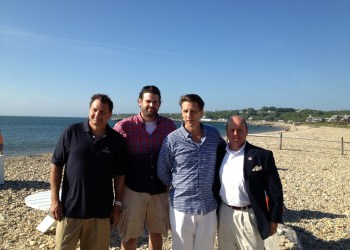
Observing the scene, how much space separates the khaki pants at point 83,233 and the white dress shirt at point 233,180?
4.37 feet

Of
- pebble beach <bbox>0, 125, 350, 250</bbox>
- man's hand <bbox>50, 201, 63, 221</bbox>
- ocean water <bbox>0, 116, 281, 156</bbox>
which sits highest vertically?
man's hand <bbox>50, 201, 63, 221</bbox>

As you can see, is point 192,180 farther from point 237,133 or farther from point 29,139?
point 29,139

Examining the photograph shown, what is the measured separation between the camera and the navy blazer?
284 centimetres

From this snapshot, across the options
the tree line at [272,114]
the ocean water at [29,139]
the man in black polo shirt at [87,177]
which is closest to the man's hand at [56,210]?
the man in black polo shirt at [87,177]

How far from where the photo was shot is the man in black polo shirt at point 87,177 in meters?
2.96

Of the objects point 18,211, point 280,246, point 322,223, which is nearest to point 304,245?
point 280,246

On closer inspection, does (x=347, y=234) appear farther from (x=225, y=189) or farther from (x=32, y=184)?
(x=32, y=184)

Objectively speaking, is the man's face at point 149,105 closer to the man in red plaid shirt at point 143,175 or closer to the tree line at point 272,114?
the man in red plaid shirt at point 143,175

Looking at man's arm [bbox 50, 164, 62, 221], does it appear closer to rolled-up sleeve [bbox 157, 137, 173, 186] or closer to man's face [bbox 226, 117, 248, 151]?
rolled-up sleeve [bbox 157, 137, 173, 186]

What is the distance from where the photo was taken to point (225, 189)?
2979 millimetres

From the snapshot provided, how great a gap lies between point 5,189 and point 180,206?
7108mm

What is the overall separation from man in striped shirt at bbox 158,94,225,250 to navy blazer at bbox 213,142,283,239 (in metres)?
0.39

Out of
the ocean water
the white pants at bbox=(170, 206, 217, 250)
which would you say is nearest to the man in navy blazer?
the white pants at bbox=(170, 206, 217, 250)

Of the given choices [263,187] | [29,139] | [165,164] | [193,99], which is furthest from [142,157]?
[29,139]
